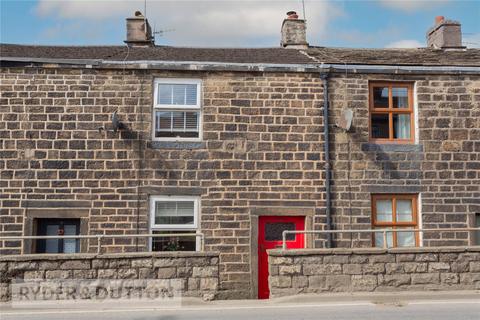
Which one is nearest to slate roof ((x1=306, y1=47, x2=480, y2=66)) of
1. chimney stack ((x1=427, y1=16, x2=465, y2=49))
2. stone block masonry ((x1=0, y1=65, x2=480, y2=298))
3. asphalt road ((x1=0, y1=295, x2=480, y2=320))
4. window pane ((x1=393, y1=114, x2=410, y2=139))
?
chimney stack ((x1=427, y1=16, x2=465, y2=49))

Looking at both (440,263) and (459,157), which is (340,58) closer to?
(459,157)

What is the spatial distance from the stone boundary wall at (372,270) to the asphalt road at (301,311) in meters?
0.44

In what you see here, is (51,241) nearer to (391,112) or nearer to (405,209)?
(405,209)

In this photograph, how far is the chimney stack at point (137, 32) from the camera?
14.7m

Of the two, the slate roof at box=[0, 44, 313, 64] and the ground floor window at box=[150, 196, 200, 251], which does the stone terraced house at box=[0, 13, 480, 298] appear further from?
the slate roof at box=[0, 44, 313, 64]

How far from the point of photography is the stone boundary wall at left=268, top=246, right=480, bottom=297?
998 cm

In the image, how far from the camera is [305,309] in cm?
882

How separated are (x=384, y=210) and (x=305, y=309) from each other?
4.47m

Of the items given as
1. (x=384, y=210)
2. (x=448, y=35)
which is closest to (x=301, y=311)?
(x=384, y=210)

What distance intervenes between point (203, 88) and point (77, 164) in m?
3.40

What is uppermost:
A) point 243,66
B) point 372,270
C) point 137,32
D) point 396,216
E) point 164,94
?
point 137,32

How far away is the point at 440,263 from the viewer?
10.3 meters

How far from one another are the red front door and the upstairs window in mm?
2600

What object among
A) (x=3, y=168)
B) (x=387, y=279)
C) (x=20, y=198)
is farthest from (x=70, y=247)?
(x=387, y=279)
